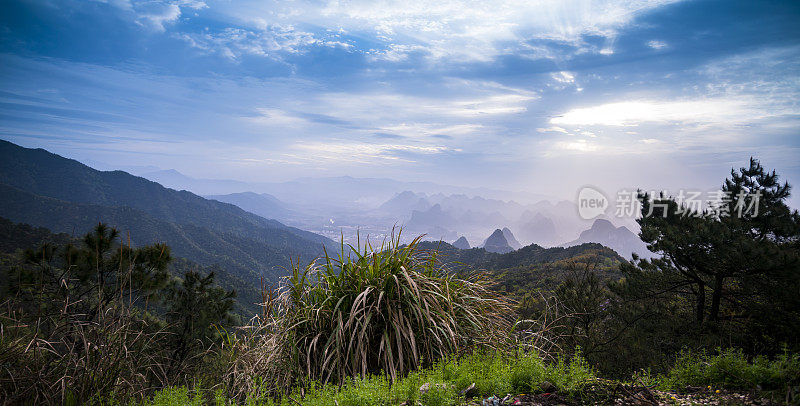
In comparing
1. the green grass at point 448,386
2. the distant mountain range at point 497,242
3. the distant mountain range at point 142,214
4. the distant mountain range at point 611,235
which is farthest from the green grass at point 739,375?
the distant mountain range at point 611,235

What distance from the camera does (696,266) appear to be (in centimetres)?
744

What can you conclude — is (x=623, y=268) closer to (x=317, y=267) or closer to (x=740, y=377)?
(x=740, y=377)

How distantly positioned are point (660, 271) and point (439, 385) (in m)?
8.84

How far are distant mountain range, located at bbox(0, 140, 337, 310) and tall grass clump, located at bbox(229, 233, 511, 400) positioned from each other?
164 ft

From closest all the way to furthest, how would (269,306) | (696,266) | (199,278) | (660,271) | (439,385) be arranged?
(439,385), (269,306), (696,266), (660,271), (199,278)

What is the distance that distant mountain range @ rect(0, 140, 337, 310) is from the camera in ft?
273

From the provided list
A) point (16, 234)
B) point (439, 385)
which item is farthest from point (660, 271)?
point (16, 234)

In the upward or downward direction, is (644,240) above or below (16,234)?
above

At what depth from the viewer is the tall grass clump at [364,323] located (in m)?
2.87

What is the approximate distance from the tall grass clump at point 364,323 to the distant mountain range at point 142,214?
164 feet

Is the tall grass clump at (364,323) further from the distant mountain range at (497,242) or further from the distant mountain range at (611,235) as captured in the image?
the distant mountain range at (611,235)

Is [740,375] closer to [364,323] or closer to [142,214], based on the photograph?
[364,323]

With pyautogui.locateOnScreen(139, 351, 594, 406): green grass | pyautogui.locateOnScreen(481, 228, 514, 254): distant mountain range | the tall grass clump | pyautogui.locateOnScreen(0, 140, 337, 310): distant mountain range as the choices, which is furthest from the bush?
pyautogui.locateOnScreen(481, 228, 514, 254): distant mountain range

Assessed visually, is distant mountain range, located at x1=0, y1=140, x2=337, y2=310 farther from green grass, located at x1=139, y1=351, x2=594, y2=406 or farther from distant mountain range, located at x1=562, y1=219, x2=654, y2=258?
distant mountain range, located at x1=562, y1=219, x2=654, y2=258
